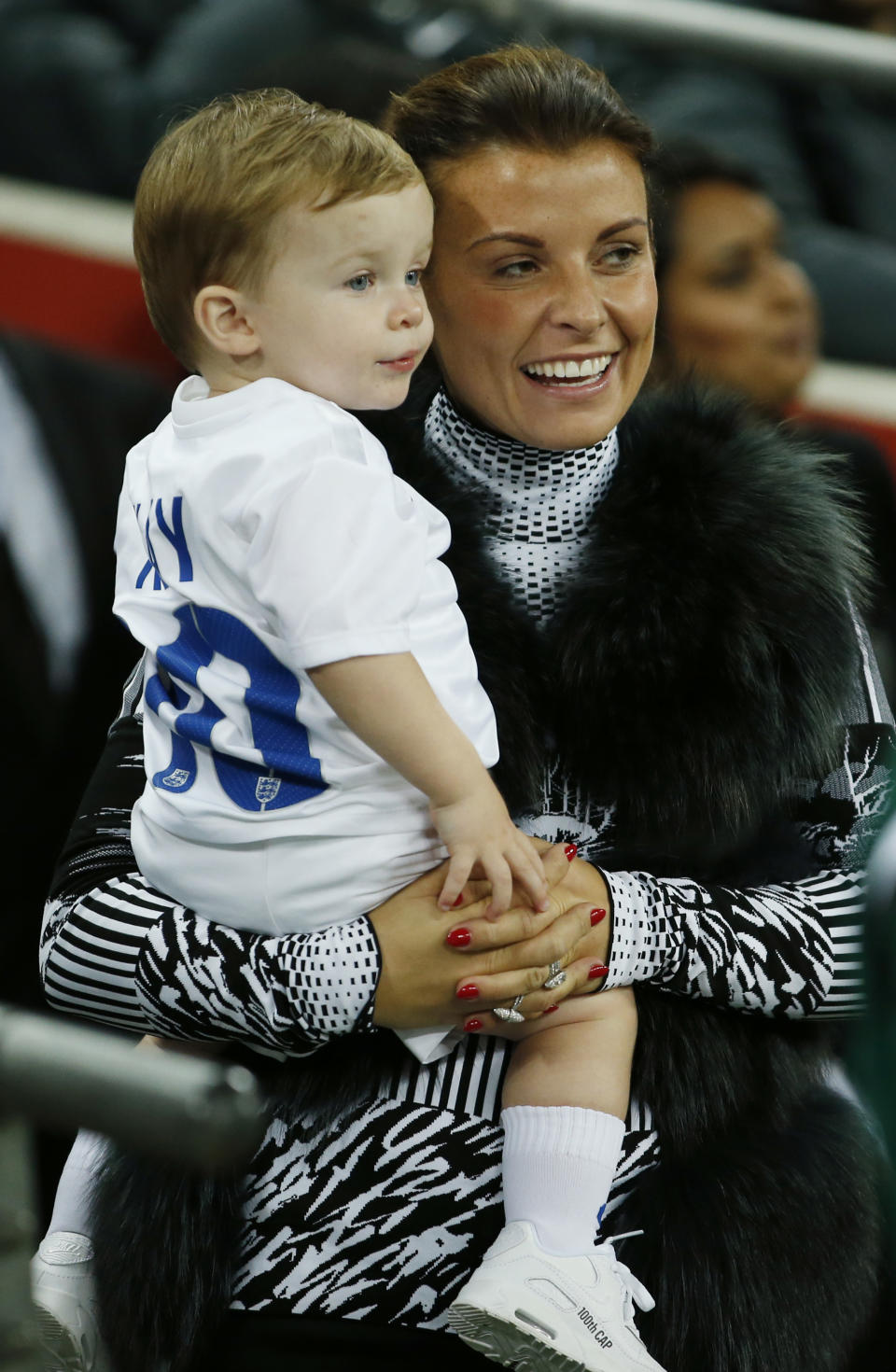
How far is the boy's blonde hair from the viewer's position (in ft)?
3.55

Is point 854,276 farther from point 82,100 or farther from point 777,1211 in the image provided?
point 777,1211

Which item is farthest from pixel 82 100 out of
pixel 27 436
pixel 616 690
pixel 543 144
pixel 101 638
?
pixel 616 690

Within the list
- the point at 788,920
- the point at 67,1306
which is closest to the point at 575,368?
the point at 788,920

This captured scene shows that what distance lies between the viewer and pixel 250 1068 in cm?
124

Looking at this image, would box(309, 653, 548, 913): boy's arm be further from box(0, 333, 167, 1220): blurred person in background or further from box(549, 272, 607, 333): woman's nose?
box(0, 333, 167, 1220): blurred person in background

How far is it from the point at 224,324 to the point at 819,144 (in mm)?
2419

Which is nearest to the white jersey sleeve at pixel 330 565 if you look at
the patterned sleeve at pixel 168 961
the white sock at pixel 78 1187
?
the patterned sleeve at pixel 168 961

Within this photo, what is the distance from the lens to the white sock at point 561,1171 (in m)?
1.11

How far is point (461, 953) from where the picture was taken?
1.14 metres

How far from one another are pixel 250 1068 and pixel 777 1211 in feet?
1.26

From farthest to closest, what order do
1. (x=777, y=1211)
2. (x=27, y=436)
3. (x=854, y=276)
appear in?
(x=854, y=276), (x=27, y=436), (x=777, y=1211)

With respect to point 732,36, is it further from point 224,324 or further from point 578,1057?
point 578,1057

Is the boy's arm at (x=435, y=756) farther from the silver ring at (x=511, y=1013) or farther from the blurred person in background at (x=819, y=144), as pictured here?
the blurred person in background at (x=819, y=144)

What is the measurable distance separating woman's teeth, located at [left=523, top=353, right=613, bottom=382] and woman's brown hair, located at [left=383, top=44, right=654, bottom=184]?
0.16 meters
